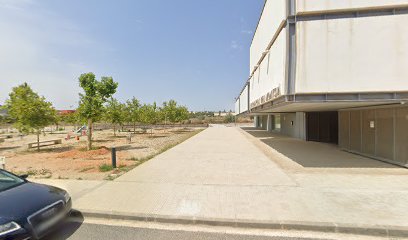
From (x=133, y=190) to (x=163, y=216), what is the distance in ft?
5.97

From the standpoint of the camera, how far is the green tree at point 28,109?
13266 millimetres

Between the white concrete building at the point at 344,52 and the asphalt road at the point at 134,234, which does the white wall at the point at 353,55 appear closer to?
the white concrete building at the point at 344,52

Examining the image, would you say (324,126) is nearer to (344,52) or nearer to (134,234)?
(344,52)

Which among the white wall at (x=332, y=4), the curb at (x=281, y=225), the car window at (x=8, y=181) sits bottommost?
the curb at (x=281, y=225)

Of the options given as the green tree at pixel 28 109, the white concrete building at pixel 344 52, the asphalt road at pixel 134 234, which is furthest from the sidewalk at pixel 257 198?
the green tree at pixel 28 109

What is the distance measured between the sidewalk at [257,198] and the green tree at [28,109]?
9.32 m

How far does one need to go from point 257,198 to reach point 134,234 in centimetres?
292

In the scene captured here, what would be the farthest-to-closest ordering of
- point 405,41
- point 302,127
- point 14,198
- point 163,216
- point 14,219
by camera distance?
point 302,127, point 405,41, point 163,216, point 14,198, point 14,219

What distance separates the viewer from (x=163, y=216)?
4.29 m

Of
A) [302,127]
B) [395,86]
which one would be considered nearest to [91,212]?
[395,86]

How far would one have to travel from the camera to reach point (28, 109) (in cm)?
1330

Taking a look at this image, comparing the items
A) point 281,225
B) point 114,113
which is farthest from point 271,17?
point 114,113

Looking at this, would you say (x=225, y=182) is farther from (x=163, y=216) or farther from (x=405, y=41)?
(x=405, y=41)

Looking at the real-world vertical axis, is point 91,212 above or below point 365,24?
below
